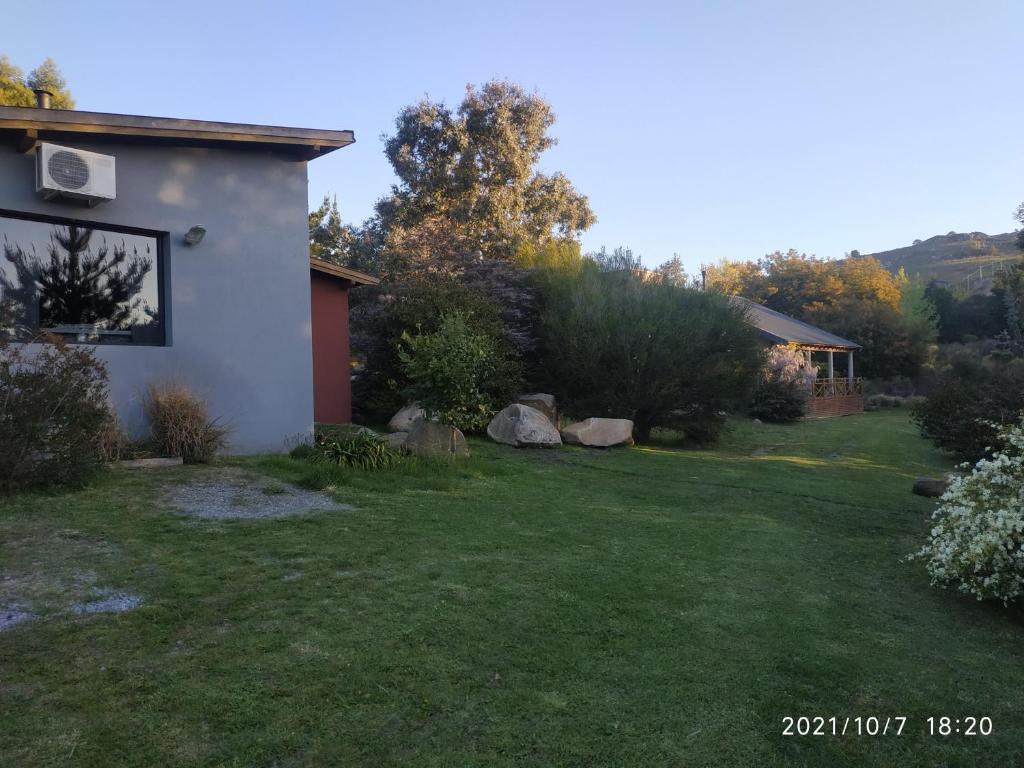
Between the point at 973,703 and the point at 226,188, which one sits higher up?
the point at 226,188

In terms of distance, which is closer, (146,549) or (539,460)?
(146,549)

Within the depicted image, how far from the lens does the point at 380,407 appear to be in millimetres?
13711

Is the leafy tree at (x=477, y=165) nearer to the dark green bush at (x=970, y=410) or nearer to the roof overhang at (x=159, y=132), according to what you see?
the dark green bush at (x=970, y=410)

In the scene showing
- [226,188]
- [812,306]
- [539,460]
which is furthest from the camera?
[812,306]

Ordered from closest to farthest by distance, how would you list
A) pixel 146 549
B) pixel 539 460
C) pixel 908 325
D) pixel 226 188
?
pixel 146 549
pixel 226 188
pixel 539 460
pixel 908 325

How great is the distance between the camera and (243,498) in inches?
252

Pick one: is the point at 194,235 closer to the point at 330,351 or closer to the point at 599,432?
the point at 330,351

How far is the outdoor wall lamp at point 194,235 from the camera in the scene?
8281 millimetres

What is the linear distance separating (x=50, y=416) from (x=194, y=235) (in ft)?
10.2

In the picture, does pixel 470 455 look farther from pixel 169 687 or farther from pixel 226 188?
pixel 169 687

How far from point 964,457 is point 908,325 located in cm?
2545

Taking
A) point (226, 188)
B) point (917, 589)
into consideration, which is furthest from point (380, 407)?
point (917, 589)

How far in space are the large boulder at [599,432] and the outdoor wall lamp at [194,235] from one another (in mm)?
7148

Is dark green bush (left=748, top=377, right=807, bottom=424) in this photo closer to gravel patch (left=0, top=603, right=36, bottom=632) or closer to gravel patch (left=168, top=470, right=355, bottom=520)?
gravel patch (left=168, top=470, right=355, bottom=520)
